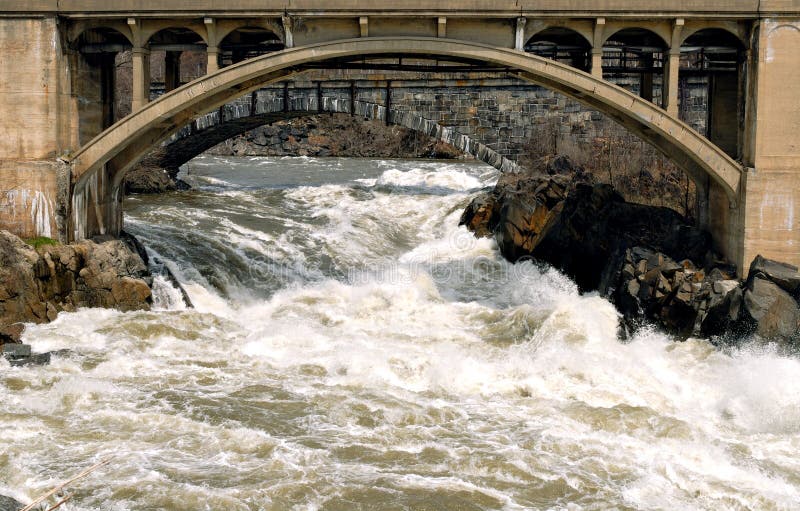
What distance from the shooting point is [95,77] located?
21375 millimetres

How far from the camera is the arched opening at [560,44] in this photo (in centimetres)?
2062

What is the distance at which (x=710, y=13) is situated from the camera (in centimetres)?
1903

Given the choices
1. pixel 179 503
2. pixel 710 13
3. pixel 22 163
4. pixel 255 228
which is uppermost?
pixel 710 13

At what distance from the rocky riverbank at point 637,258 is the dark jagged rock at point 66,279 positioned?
29.8ft

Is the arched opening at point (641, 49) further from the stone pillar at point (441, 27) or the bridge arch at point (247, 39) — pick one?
the bridge arch at point (247, 39)

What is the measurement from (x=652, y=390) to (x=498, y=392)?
7.52 feet

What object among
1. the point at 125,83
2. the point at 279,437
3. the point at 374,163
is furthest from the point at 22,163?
the point at 125,83

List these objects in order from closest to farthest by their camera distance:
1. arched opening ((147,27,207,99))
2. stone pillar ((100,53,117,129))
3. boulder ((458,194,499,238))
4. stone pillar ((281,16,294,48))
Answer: stone pillar ((281,16,294,48)) < arched opening ((147,27,207,99)) < stone pillar ((100,53,117,129)) < boulder ((458,194,499,238))

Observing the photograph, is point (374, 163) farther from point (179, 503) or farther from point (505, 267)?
point (179, 503)

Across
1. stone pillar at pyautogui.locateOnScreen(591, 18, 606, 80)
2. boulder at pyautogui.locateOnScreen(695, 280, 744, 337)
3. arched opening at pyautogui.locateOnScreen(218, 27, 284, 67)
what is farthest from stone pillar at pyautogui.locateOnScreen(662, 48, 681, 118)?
arched opening at pyautogui.locateOnScreen(218, 27, 284, 67)

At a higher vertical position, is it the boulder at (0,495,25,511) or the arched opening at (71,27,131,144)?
the arched opening at (71,27,131,144)

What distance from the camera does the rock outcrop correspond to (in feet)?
58.4

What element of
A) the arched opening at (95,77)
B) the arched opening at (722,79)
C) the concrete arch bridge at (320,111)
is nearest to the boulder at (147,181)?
the concrete arch bridge at (320,111)

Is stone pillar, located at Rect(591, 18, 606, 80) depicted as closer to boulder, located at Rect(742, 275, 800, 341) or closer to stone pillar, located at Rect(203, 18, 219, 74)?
boulder, located at Rect(742, 275, 800, 341)
